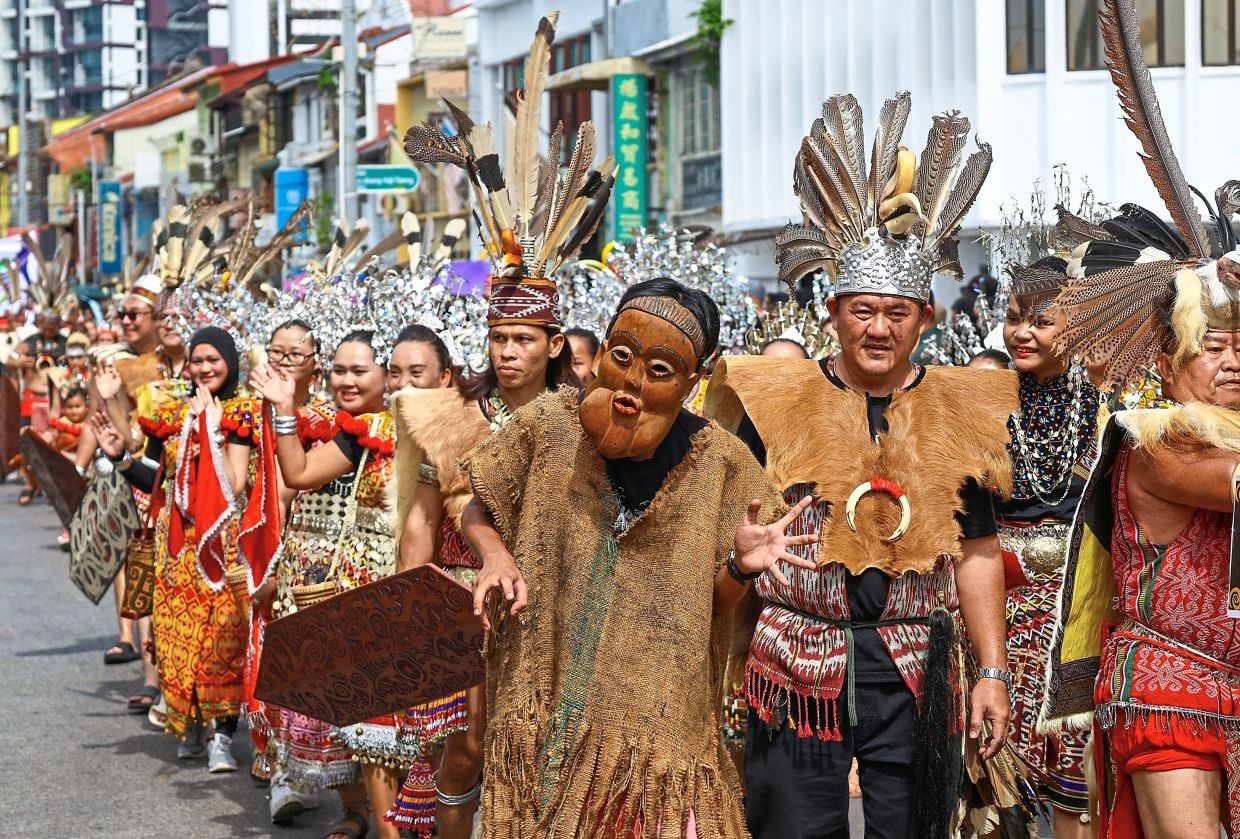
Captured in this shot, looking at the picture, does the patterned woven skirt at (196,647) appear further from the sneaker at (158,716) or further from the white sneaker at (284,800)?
the white sneaker at (284,800)

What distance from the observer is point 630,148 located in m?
31.7

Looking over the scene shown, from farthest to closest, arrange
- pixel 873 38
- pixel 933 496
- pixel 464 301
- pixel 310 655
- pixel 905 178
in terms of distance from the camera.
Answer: pixel 873 38
pixel 464 301
pixel 310 655
pixel 905 178
pixel 933 496

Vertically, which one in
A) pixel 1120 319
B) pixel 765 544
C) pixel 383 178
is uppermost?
pixel 383 178

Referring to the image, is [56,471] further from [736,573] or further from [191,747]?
[736,573]

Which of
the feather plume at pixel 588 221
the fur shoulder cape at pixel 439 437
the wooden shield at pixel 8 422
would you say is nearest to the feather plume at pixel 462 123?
the feather plume at pixel 588 221

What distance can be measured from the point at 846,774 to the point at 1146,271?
144 centimetres

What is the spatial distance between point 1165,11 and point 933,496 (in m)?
18.2

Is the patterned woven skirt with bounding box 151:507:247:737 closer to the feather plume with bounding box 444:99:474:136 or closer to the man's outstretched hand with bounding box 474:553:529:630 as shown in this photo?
the feather plume with bounding box 444:99:474:136

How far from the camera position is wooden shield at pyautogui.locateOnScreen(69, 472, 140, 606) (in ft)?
35.7

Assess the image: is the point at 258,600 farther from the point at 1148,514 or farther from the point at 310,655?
the point at 1148,514

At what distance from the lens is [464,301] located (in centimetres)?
1032

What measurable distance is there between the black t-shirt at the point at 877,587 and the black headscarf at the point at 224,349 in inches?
181

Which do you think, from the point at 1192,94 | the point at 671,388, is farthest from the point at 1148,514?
the point at 1192,94

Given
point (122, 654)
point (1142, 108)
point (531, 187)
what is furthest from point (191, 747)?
point (1142, 108)
